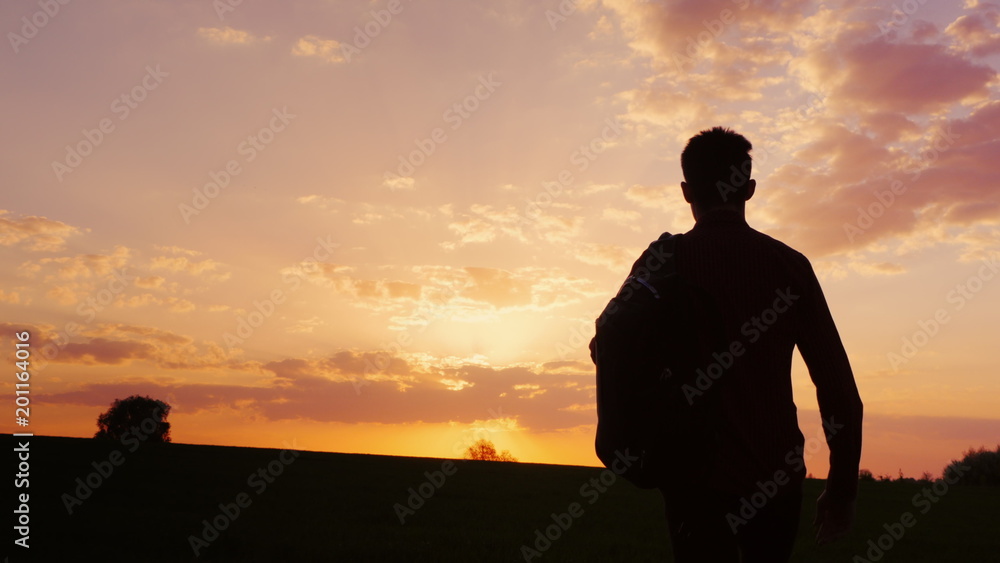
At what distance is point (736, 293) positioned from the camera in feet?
11.4

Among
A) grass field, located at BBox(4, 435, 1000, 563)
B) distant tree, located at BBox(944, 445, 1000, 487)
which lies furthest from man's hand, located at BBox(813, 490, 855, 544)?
distant tree, located at BBox(944, 445, 1000, 487)

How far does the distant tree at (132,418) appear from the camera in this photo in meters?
74.7

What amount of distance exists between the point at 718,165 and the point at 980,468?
1774 inches

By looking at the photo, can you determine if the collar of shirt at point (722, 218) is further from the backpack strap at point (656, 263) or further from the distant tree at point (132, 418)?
the distant tree at point (132, 418)

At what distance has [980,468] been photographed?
3956 centimetres

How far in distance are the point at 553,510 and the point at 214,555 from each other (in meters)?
9.83

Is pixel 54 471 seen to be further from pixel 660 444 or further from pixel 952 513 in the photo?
pixel 952 513

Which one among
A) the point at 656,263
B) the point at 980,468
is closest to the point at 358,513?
the point at 656,263

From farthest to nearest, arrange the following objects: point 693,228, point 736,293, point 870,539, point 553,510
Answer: point 553,510, point 870,539, point 693,228, point 736,293

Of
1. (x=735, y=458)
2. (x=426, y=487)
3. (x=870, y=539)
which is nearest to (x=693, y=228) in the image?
(x=735, y=458)

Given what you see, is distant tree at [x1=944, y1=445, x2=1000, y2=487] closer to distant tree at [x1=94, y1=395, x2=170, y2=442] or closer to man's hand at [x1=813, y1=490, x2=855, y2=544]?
man's hand at [x1=813, y1=490, x2=855, y2=544]

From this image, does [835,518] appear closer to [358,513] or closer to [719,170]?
[719,170]

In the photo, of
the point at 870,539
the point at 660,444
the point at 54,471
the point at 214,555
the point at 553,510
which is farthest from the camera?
the point at 54,471

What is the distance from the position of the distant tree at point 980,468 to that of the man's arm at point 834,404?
43.4 metres
